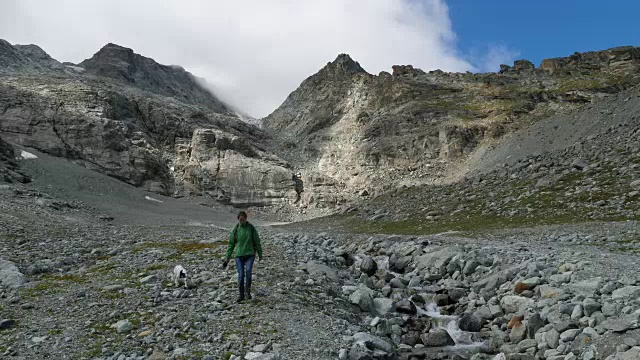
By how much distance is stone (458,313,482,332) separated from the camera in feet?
59.6

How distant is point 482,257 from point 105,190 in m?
82.5

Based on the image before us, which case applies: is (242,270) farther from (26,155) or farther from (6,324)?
(26,155)

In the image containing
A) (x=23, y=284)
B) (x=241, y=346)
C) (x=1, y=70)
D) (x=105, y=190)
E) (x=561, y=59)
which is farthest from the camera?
(x=561, y=59)

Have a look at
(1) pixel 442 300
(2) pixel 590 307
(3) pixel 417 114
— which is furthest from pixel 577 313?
(3) pixel 417 114

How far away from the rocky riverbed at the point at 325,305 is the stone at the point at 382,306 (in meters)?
0.07

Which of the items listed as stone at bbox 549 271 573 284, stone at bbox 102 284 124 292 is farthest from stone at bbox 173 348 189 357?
stone at bbox 549 271 573 284

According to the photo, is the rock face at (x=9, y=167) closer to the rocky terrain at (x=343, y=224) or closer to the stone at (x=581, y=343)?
the rocky terrain at (x=343, y=224)

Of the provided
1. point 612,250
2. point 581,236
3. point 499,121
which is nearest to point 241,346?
point 612,250

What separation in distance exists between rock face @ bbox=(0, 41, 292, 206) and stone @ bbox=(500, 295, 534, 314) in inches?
3655

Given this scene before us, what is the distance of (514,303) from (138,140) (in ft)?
360

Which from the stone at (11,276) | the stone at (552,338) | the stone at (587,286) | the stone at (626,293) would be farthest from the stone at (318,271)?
the stone at (11,276)

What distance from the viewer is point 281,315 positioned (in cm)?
1484

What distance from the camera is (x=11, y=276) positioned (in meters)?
18.2

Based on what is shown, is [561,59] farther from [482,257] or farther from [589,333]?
[589,333]
